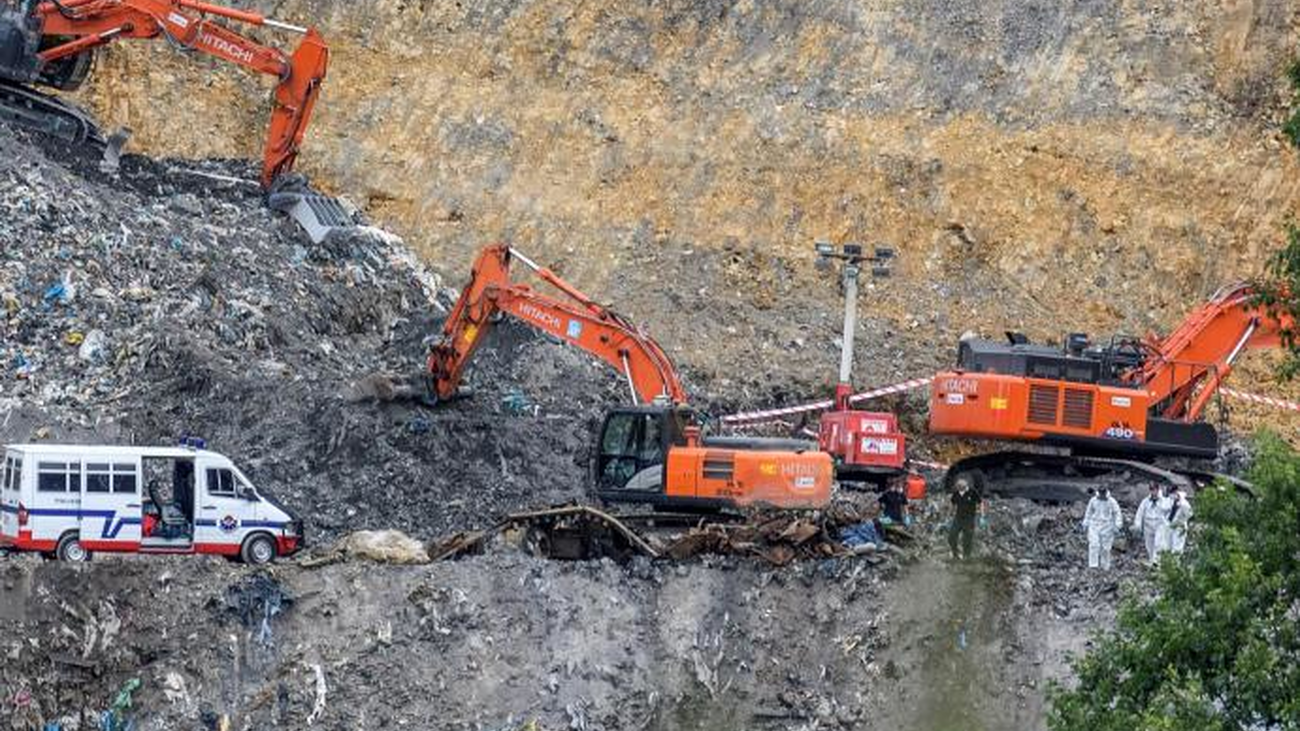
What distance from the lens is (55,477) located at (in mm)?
26547

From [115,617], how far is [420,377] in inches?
260

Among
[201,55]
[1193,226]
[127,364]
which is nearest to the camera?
[127,364]

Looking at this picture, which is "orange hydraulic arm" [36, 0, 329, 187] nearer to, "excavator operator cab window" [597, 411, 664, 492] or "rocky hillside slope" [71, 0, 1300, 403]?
"rocky hillside slope" [71, 0, 1300, 403]

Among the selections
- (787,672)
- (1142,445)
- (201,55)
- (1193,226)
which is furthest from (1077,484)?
(201,55)

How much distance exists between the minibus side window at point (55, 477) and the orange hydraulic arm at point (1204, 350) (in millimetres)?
11111

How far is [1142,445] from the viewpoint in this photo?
99.9 ft

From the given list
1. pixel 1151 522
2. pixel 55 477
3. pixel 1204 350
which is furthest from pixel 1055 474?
pixel 55 477

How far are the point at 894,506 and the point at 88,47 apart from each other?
41.5ft

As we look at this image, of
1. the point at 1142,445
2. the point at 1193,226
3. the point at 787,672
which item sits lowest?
the point at 787,672

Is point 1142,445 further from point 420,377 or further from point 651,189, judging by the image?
point 651,189

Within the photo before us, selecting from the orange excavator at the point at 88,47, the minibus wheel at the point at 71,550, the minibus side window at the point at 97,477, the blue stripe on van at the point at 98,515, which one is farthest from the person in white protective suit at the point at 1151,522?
the orange excavator at the point at 88,47

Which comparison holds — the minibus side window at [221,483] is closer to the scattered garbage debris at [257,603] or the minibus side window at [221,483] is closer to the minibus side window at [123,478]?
the minibus side window at [123,478]

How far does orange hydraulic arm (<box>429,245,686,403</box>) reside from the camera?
1173 inches

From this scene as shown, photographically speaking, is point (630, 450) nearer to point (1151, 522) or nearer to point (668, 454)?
point (668, 454)
